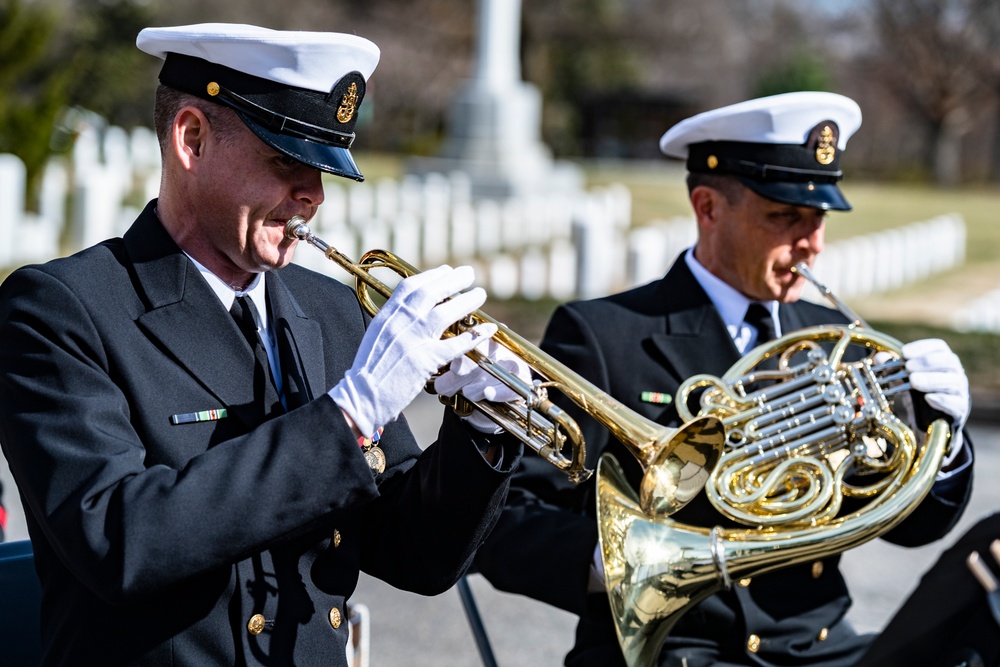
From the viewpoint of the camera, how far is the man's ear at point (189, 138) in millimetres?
2348

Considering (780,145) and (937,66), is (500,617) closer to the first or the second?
(780,145)

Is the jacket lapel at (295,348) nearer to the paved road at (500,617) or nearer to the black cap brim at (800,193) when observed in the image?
the black cap brim at (800,193)

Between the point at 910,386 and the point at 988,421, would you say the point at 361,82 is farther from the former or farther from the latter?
the point at 988,421

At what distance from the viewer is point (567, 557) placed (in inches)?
121

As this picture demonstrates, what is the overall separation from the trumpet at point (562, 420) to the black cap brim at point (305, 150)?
0.12m

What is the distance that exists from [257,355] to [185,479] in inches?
16.5

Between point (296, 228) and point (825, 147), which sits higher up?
point (825, 147)

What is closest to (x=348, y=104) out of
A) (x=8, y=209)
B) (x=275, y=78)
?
(x=275, y=78)

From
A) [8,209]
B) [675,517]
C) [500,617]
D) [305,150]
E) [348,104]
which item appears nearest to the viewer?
[305,150]

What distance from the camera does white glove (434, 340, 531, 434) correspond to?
93.6 inches

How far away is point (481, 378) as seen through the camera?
2.40m

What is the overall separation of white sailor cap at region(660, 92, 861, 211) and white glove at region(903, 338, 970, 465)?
0.49 metres

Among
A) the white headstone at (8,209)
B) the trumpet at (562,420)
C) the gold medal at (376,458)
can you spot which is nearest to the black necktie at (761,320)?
the trumpet at (562,420)

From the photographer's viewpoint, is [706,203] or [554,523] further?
[706,203]
